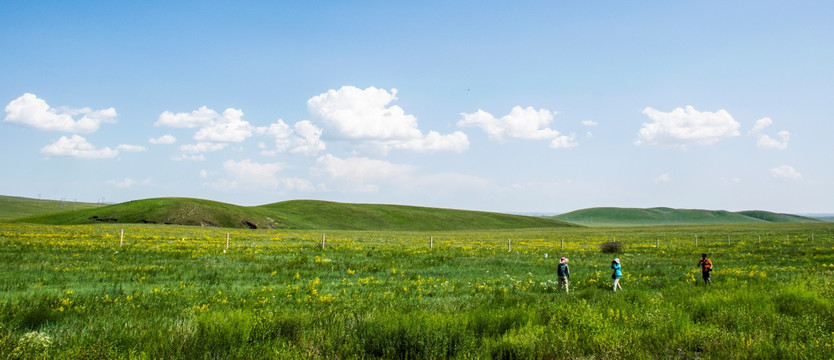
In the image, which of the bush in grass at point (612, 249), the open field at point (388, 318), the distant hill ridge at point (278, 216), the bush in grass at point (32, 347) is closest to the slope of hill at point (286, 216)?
the distant hill ridge at point (278, 216)

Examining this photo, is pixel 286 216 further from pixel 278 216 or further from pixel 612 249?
pixel 612 249

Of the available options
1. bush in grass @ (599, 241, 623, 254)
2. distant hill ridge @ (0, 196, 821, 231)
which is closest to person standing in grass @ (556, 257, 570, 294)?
bush in grass @ (599, 241, 623, 254)

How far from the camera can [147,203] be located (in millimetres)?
112625

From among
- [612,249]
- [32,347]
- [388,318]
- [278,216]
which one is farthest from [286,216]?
[32,347]

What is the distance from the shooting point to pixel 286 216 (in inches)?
5064

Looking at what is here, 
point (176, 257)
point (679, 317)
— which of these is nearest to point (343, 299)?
point (679, 317)

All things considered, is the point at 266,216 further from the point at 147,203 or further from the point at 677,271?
the point at 677,271

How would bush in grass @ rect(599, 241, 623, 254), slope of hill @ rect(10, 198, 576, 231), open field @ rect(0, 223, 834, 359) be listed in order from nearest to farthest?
open field @ rect(0, 223, 834, 359), bush in grass @ rect(599, 241, 623, 254), slope of hill @ rect(10, 198, 576, 231)

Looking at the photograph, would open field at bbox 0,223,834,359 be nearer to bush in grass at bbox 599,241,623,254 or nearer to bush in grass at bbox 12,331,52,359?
bush in grass at bbox 12,331,52,359

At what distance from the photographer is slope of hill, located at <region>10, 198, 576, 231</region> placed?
101m

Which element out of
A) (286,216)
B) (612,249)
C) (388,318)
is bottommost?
(286,216)

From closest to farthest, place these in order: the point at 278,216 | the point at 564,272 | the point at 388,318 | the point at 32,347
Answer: the point at 32,347
the point at 388,318
the point at 564,272
the point at 278,216

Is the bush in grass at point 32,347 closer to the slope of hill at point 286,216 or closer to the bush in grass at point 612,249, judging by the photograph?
the bush in grass at point 612,249

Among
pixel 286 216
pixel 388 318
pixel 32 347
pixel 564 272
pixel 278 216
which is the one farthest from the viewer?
pixel 286 216
